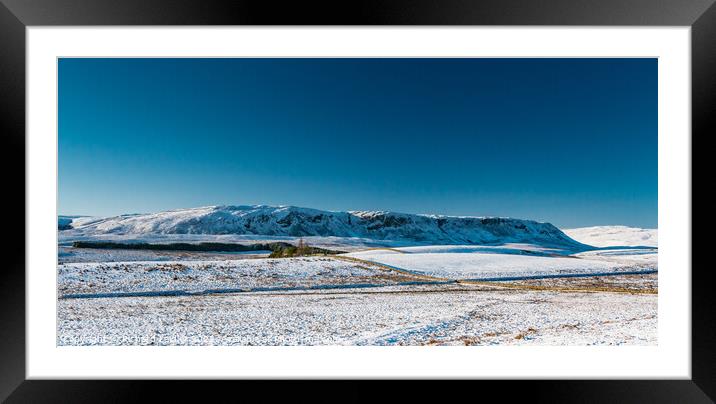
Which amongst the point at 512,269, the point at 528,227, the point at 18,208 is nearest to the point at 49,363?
the point at 18,208

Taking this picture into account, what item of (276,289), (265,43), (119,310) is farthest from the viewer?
(276,289)

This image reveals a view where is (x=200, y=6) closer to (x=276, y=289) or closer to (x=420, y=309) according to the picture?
(x=420, y=309)

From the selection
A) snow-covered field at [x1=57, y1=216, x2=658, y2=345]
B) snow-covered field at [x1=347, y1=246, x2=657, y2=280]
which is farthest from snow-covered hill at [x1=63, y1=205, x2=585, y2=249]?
snow-covered field at [x1=57, y1=216, x2=658, y2=345]

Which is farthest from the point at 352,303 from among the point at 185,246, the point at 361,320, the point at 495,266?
the point at 185,246

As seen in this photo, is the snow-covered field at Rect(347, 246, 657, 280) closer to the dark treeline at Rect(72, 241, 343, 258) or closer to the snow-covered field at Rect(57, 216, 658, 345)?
the snow-covered field at Rect(57, 216, 658, 345)

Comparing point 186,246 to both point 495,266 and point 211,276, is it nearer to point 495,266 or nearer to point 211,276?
point 211,276

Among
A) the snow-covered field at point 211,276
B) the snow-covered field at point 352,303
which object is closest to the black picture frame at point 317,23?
the snow-covered field at point 352,303
